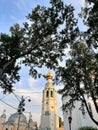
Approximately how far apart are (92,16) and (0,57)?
8622 mm

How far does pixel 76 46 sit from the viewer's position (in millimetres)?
19547

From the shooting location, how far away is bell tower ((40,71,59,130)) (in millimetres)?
73994

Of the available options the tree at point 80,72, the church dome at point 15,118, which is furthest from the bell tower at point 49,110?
the tree at point 80,72

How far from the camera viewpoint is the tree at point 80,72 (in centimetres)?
1908

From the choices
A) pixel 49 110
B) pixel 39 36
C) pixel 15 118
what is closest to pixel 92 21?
pixel 39 36

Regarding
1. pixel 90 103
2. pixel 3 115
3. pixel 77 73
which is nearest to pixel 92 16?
pixel 77 73

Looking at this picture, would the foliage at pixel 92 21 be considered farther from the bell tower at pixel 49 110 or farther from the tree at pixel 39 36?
the bell tower at pixel 49 110

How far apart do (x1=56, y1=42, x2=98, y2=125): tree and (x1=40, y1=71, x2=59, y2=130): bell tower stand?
2035 inches

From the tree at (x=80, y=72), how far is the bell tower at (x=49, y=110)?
5169 centimetres

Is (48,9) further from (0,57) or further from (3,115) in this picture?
(3,115)

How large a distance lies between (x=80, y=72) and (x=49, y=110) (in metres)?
58.9

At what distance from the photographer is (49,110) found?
76.3 meters

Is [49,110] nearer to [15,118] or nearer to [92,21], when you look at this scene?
[15,118]

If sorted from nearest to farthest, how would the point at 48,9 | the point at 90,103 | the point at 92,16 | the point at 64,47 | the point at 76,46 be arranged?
1. the point at 92,16
2. the point at 48,9
3. the point at 64,47
4. the point at 76,46
5. the point at 90,103
